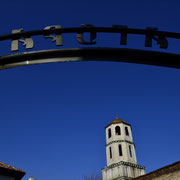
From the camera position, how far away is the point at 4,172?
13.3 meters

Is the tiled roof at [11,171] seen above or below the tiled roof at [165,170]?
below

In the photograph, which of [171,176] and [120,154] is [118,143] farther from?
[171,176]

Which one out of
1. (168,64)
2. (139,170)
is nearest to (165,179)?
(168,64)

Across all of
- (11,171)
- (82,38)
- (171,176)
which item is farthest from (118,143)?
(82,38)

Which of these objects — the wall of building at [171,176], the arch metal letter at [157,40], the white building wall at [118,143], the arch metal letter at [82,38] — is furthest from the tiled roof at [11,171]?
the white building wall at [118,143]

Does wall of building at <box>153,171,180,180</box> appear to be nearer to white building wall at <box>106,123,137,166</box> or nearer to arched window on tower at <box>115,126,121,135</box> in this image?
white building wall at <box>106,123,137,166</box>

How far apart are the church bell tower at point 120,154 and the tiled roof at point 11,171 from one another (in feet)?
83.7

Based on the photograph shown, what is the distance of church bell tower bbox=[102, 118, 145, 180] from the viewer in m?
37.1

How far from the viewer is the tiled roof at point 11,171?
1322cm

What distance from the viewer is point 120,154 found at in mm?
39562

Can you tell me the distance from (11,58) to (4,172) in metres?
13.0

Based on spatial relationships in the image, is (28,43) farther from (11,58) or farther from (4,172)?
(4,172)

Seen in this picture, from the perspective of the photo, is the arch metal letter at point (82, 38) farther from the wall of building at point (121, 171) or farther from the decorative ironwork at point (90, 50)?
the wall of building at point (121, 171)

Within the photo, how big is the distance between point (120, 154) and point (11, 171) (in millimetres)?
29061
